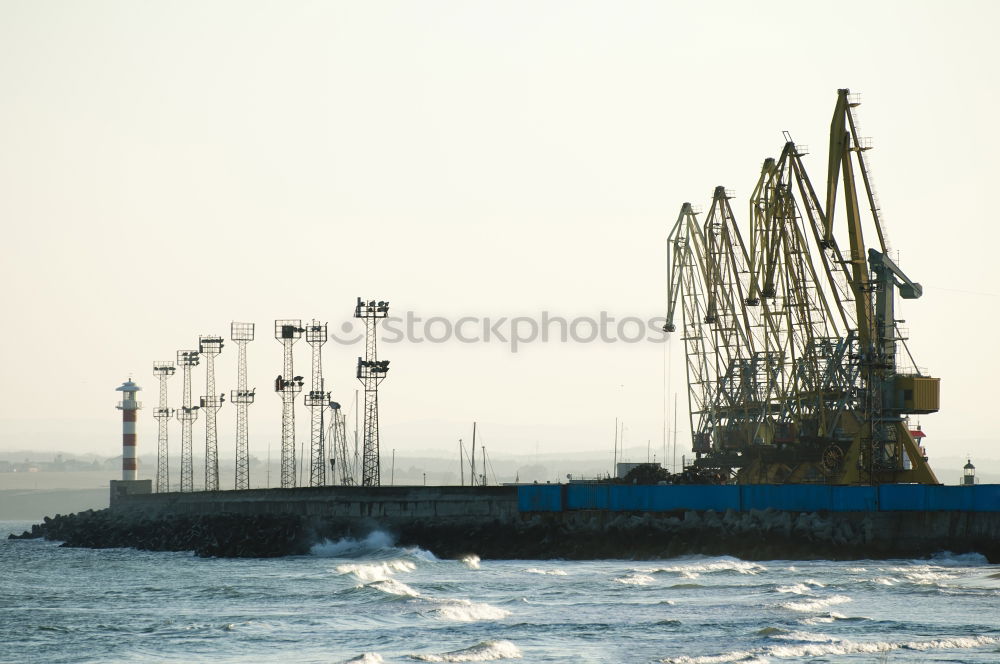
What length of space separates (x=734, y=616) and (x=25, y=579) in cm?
4828

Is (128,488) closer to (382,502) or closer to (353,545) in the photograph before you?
(353,545)

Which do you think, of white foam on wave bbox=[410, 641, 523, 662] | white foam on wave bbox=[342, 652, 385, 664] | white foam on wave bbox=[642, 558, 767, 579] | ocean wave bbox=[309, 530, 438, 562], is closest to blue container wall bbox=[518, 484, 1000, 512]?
white foam on wave bbox=[642, 558, 767, 579]

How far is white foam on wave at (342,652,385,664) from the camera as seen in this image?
141 feet

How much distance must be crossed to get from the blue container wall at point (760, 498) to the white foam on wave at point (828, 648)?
33951 mm

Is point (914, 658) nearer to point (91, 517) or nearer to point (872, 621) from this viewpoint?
point (872, 621)

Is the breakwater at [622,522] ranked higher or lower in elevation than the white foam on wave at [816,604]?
higher

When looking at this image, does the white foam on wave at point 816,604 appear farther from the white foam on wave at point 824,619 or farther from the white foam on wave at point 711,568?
the white foam on wave at point 711,568

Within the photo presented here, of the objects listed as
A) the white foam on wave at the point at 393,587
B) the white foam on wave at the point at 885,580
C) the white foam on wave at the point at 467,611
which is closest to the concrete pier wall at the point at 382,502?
the white foam on wave at the point at 393,587

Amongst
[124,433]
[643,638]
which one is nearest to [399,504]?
[643,638]

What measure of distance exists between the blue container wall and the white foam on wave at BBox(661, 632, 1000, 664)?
3395 centimetres

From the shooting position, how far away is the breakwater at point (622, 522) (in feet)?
255

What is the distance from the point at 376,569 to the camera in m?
76.9

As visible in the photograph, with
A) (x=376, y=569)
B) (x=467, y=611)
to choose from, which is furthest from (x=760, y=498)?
(x=467, y=611)

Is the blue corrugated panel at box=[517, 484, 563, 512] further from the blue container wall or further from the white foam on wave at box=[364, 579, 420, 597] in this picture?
the white foam on wave at box=[364, 579, 420, 597]
